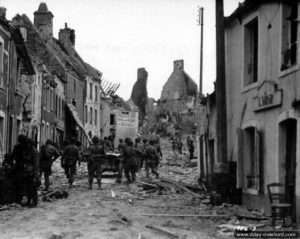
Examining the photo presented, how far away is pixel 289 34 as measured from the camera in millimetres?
13820

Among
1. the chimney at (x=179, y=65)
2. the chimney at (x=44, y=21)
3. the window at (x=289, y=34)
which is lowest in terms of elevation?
the window at (x=289, y=34)

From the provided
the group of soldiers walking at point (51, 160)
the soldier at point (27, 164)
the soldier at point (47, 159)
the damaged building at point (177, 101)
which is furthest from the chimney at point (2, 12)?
the damaged building at point (177, 101)

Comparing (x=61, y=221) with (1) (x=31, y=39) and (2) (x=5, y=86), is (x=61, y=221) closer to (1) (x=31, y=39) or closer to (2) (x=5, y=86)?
(2) (x=5, y=86)

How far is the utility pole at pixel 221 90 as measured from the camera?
54.1 ft

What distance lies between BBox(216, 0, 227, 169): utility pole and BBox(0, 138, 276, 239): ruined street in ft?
5.26

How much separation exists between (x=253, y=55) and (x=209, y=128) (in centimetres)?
487

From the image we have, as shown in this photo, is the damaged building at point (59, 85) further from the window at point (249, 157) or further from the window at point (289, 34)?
the window at point (289, 34)

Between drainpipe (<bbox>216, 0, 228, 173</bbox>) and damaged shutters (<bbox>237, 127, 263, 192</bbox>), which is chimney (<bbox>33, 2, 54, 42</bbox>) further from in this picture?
damaged shutters (<bbox>237, 127, 263, 192</bbox>)

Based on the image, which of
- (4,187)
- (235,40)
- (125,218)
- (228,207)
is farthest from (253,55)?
(4,187)

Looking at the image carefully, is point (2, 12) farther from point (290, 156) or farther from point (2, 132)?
point (290, 156)

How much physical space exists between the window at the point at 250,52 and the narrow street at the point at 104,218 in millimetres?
3787

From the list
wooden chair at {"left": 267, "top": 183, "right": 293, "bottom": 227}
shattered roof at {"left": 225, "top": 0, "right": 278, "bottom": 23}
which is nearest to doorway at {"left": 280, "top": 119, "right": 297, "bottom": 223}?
wooden chair at {"left": 267, "top": 183, "right": 293, "bottom": 227}

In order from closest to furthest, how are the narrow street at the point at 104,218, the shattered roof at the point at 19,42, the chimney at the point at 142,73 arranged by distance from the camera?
the narrow street at the point at 104,218 < the shattered roof at the point at 19,42 < the chimney at the point at 142,73

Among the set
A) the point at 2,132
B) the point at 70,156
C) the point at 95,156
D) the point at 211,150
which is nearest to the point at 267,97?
the point at 211,150
